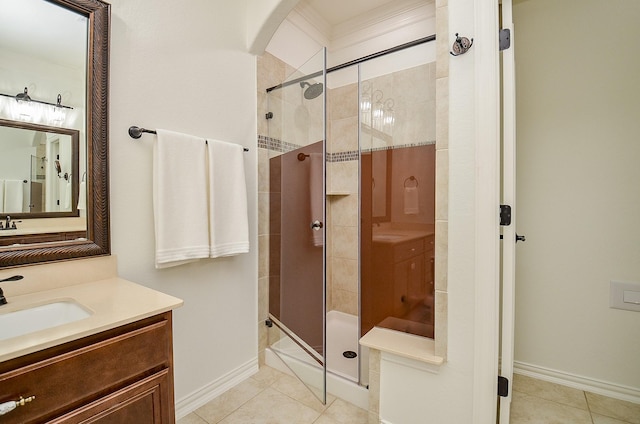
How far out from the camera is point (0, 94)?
1.08 meters

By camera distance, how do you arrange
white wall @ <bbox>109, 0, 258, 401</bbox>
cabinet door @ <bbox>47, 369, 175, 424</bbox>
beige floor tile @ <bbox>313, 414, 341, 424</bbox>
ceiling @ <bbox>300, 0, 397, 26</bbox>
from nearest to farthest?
cabinet door @ <bbox>47, 369, 175, 424</bbox> → white wall @ <bbox>109, 0, 258, 401</bbox> → beige floor tile @ <bbox>313, 414, 341, 424</bbox> → ceiling @ <bbox>300, 0, 397, 26</bbox>

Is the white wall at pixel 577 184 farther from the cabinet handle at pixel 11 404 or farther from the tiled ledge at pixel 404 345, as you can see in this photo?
the cabinet handle at pixel 11 404

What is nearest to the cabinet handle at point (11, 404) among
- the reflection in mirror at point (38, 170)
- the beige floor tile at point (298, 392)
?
the reflection in mirror at point (38, 170)

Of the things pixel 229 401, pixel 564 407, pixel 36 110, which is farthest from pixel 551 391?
pixel 36 110

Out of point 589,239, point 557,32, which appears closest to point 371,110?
point 557,32

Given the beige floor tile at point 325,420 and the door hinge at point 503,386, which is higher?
the door hinge at point 503,386

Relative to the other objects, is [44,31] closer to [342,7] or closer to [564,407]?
[342,7]

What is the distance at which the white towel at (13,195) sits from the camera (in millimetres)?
1102

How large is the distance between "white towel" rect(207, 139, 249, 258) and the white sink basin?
2.08 feet

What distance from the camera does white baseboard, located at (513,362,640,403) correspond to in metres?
1.71

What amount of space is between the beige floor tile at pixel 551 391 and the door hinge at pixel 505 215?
1.25 m

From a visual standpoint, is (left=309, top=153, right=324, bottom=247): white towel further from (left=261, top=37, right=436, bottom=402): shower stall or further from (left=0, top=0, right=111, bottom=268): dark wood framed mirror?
(left=0, top=0, right=111, bottom=268): dark wood framed mirror

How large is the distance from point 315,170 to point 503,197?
93 centimetres

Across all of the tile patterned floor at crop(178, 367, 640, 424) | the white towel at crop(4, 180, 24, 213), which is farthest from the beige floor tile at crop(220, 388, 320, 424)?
the white towel at crop(4, 180, 24, 213)
